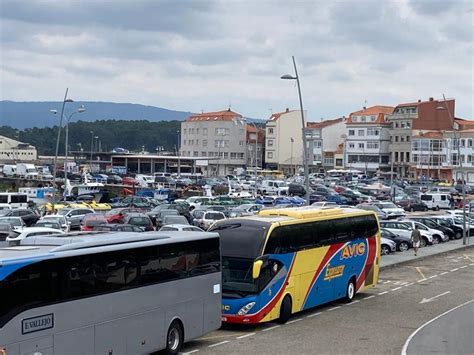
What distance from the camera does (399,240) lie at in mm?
40781

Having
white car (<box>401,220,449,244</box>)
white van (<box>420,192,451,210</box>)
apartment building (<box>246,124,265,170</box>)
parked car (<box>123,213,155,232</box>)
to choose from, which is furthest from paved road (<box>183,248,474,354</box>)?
apartment building (<box>246,124,265,170</box>)

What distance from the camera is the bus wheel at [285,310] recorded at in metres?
20.4

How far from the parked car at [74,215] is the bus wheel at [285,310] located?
26.3 metres

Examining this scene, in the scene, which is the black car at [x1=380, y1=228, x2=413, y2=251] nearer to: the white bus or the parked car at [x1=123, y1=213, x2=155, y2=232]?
the parked car at [x1=123, y1=213, x2=155, y2=232]

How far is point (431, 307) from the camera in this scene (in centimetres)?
2419

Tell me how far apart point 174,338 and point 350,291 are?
31.1 feet

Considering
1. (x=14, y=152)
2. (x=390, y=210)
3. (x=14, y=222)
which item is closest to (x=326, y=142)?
(x=14, y=152)

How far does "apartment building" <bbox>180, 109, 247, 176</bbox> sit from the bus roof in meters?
129

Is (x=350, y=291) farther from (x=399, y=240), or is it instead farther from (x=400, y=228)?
(x=400, y=228)

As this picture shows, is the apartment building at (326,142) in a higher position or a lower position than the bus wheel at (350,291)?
higher

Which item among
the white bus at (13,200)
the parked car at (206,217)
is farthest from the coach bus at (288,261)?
the white bus at (13,200)

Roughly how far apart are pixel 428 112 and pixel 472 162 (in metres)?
12.1

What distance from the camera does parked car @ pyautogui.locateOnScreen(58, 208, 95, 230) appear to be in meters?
45.9

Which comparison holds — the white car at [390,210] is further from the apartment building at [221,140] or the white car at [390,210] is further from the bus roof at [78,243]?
the apartment building at [221,140]
